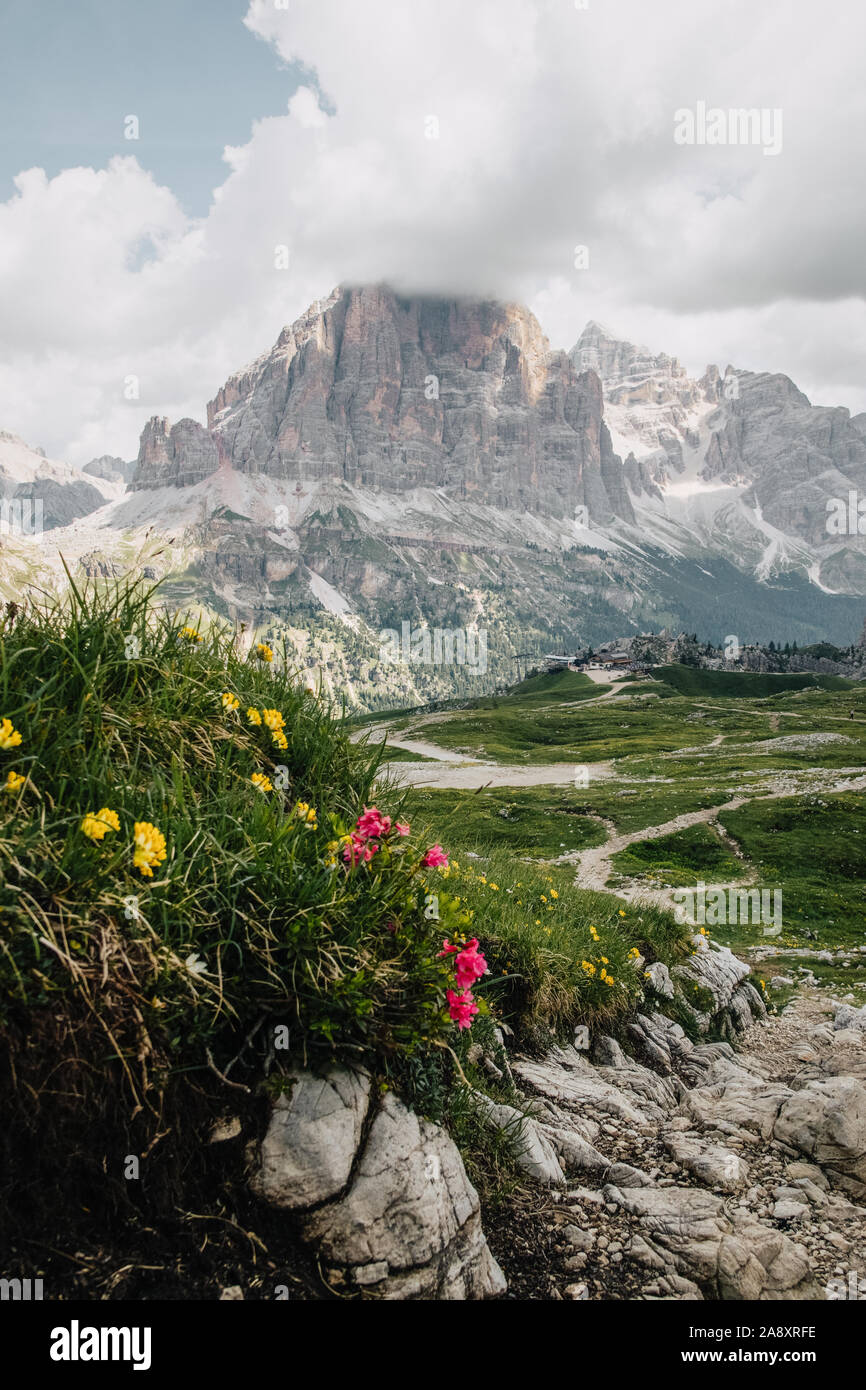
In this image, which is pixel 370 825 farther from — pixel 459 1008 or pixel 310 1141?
pixel 310 1141

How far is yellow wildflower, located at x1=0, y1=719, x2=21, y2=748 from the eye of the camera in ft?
13.0

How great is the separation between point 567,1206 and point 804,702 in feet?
503

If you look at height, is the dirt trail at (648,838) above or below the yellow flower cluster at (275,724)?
below

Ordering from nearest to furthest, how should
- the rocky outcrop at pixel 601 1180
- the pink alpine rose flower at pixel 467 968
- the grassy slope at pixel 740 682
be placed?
the rocky outcrop at pixel 601 1180 → the pink alpine rose flower at pixel 467 968 → the grassy slope at pixel 740 682

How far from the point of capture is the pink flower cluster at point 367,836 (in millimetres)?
4598

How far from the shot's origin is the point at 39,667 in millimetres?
4938

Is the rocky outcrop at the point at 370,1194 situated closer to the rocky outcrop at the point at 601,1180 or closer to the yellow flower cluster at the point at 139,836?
the rocky outcrop at the point at 601,1180

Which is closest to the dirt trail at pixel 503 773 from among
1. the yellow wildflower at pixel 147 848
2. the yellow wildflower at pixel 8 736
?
the yellow wildflower at pixel 8 736

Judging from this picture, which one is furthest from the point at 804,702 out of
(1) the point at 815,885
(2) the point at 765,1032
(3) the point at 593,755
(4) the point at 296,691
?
(4) the point at 296,691

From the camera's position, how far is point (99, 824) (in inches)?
143

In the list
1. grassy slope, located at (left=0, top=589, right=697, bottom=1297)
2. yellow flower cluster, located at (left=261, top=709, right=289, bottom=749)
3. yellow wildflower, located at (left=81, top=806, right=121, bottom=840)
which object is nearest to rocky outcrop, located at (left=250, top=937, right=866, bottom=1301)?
grassy slope, located at (left=0, top=589, right=697, bottom=1297)

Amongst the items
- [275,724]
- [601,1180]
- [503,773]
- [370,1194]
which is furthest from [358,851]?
[503,773]

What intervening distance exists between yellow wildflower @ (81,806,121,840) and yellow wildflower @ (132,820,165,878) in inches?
4.6

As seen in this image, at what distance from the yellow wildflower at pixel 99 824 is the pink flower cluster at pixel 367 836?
1.44 meters
